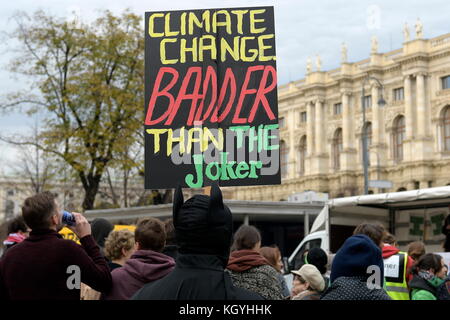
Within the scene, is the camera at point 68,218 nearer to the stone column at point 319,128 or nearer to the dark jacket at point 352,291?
the dark jacket at point 352,291

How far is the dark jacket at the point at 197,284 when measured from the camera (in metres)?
2.30

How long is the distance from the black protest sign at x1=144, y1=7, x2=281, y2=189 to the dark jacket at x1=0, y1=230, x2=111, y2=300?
2.12 m

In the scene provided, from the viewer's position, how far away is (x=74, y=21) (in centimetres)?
2639

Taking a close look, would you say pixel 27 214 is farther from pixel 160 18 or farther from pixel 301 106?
pixel 301 106

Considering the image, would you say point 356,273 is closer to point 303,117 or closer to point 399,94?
point 399,94

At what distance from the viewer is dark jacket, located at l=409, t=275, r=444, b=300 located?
6.40 m

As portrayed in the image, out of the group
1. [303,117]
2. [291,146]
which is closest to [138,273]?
[303,117]

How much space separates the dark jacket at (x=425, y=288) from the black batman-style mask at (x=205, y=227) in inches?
177

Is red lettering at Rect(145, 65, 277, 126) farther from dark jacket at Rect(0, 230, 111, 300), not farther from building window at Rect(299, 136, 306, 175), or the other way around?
building window at Rect(299, 136, 306, 175)

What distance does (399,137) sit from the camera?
55625 millimetres

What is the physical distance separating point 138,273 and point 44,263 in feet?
2.45

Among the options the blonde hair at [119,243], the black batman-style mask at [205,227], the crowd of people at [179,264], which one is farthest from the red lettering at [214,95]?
the black batman-style mask at [205,227]
